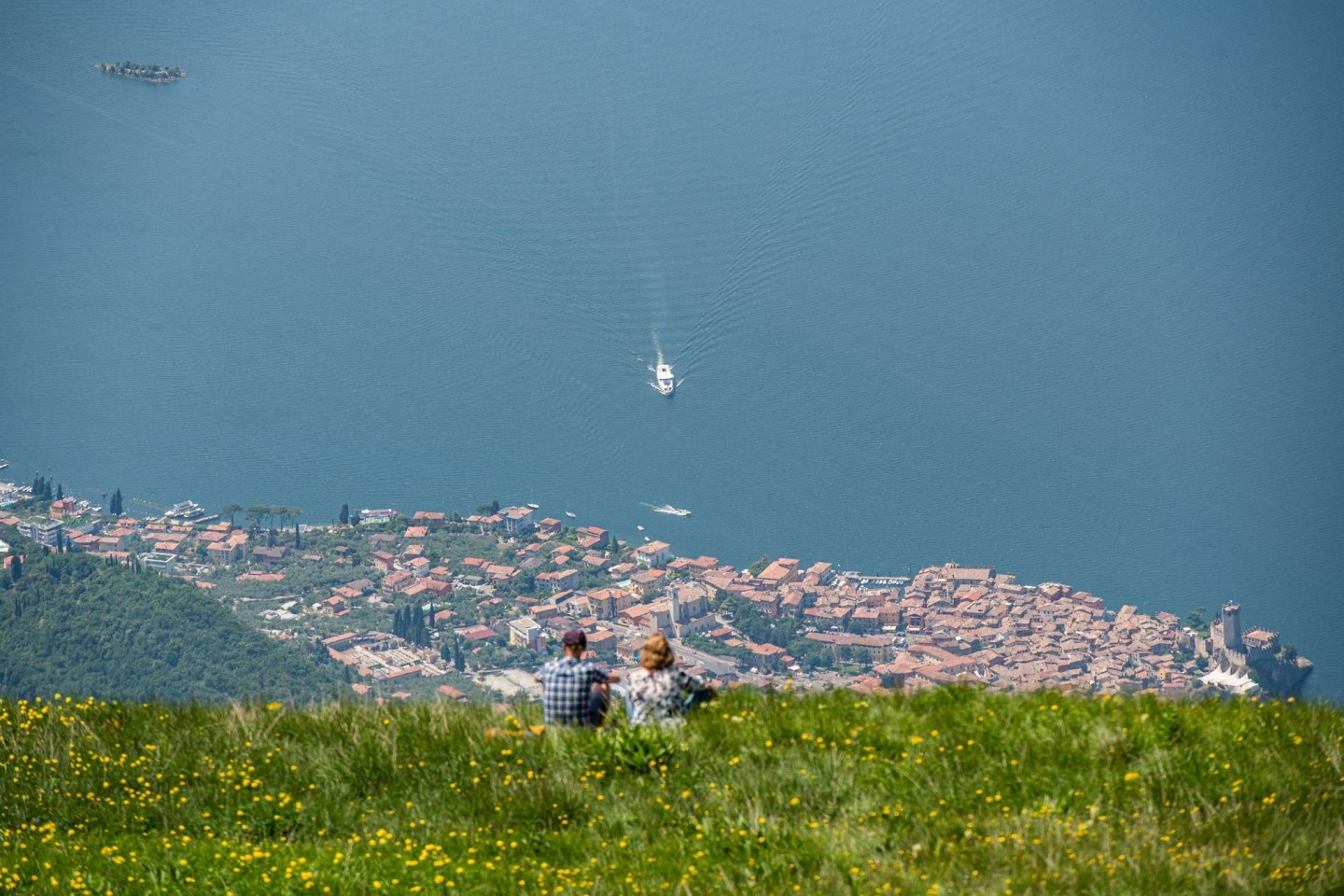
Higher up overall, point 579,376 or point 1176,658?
point 579,376

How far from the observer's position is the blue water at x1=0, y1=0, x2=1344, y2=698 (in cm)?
8912

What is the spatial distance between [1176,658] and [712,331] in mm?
46689

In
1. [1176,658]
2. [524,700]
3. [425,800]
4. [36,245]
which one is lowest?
[425,800]

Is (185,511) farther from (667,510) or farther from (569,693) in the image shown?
(569,693)

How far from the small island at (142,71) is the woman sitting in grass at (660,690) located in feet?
499

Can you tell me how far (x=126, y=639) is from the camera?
69.6m

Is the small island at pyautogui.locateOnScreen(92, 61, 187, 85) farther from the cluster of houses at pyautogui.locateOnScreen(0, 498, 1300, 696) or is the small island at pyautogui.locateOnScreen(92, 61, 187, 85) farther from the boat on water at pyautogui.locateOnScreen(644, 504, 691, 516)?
the boat on water at pyautogui.locateOnScreen(644, 504, 691, 516)

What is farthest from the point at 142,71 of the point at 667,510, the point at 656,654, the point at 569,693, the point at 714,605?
the point at 656,654

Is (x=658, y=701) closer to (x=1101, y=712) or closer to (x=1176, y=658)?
(x=1101, y=712)

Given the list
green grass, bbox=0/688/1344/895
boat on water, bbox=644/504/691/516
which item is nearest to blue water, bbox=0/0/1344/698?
boat on water, bbox=644/504/691/516

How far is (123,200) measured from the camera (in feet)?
436

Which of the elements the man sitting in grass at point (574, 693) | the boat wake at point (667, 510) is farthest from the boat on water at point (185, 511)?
the man sitting in grass at point (574, 693)

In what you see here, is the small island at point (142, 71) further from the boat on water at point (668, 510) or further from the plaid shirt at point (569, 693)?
the plaid shirt at point (569, 693)

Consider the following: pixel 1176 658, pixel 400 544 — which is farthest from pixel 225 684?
pixel 1176 658
